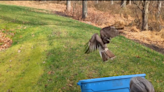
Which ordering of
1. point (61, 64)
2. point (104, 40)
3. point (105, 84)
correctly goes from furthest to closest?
point (61, 64)
point (105, 84)
point (104, 40)

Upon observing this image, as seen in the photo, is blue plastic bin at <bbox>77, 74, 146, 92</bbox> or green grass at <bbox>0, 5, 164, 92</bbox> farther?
green grass at <bbox>0, 5, 164, 92</bbox>

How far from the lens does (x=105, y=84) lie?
184 inches

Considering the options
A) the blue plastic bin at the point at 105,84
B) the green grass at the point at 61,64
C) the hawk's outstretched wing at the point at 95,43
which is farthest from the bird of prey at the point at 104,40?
the green grass at the point at 61,64

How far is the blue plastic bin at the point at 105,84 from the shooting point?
15.0 feet

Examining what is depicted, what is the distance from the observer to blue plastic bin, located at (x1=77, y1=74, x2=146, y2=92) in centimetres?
458

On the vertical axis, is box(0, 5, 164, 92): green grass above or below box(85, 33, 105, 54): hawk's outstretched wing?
below

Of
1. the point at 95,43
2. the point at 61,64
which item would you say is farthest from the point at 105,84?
the point at 61,64

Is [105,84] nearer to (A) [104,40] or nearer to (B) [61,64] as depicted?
(A) [104,40]

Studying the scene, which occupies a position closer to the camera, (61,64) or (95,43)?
(95,43)

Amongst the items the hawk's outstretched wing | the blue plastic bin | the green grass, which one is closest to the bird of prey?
the hawk's outstretched wing

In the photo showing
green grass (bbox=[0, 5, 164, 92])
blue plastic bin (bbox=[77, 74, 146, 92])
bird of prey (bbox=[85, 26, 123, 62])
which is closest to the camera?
bird of prey (bbox=[85, 26, 123, 62])

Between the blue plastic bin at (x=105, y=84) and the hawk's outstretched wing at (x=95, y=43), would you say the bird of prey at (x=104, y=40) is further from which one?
the blue plastic bin at (x=105, y=84)

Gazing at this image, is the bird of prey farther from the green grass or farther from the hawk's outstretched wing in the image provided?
the green grass

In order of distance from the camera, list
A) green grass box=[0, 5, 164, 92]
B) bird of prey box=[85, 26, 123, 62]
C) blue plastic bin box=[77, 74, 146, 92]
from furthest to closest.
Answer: green grass box=[0, 5, 164, 92], blue plastic bin box=[77, 74, 146, 92], bird of prey box=[85, 26, 123, 62]
